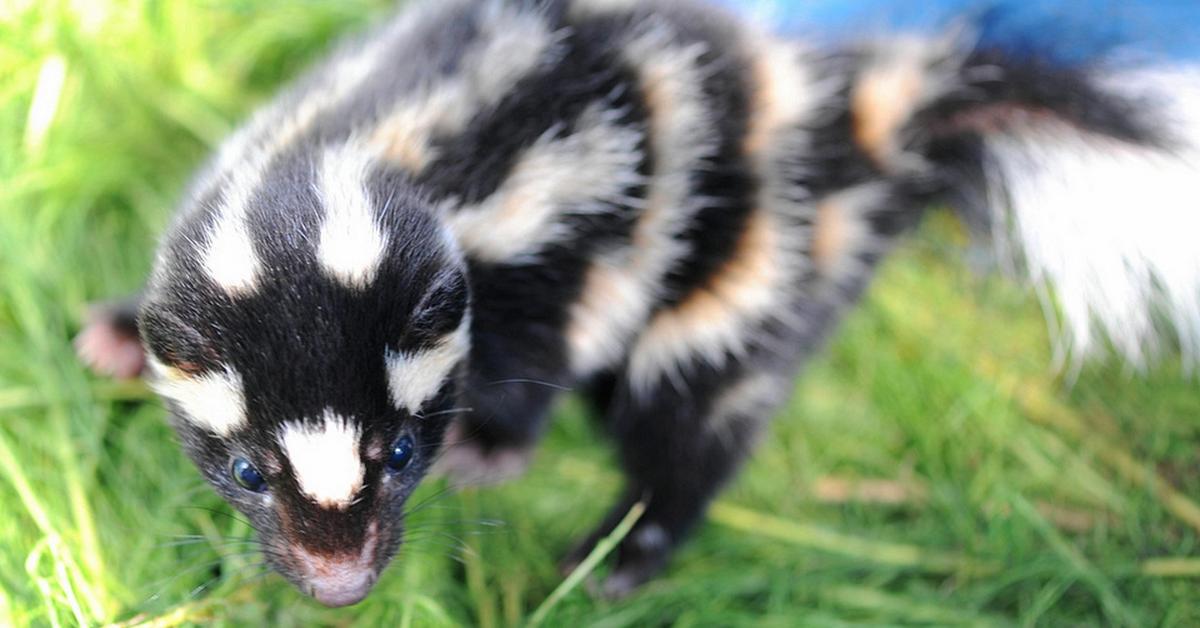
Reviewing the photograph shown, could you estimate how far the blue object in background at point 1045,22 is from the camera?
9.78ft

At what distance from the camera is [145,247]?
131 inches

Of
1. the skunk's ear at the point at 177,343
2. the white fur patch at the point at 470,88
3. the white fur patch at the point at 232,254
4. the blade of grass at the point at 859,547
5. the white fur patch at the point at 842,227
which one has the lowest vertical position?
the blade of grass at the point at 859,547

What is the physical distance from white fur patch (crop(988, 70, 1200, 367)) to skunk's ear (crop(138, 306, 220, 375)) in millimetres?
2007

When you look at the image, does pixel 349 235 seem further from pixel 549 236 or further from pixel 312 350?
pixel 549 236

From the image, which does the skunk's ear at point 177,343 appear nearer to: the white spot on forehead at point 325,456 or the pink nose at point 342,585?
the white spot on forehead at point 325,456

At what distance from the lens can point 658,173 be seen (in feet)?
8.55

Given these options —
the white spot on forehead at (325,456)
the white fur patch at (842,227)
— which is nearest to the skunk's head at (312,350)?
the white spot on forehead at (325,456)

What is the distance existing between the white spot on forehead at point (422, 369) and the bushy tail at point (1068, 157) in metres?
1.28

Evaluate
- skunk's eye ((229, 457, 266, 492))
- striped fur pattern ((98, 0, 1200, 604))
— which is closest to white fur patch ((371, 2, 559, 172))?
striped fur pattern ((98, 0, 1200, 604))

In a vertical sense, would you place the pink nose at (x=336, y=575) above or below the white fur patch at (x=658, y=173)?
below

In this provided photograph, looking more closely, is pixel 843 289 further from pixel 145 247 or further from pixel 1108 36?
pixel 145 247

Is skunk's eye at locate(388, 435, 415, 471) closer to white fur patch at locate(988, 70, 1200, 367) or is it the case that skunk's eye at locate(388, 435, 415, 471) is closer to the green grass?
the green grass

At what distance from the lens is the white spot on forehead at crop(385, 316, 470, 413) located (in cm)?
202

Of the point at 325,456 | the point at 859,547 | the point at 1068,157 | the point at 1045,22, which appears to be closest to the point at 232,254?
the point at 325,456
